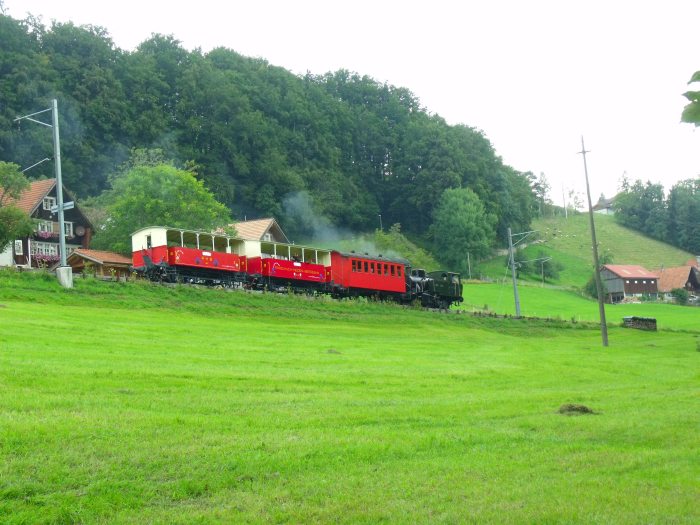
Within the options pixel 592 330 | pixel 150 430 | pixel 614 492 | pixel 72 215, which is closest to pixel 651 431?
pixel 614 492

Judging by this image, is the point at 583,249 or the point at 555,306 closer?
the point at 555,306

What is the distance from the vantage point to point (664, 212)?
14162cm

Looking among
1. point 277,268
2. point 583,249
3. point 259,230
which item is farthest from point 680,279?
point 277,268

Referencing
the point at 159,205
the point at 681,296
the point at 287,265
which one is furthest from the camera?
the point at 681,296

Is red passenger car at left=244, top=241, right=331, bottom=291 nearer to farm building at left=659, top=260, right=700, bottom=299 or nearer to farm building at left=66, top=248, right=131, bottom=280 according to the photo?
farm building at left=66, top=248, right=131, bottom=280

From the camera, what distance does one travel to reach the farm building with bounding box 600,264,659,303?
103438 millimetres

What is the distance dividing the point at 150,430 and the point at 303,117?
98.8 meters

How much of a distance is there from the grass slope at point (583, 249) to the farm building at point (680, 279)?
9.59m

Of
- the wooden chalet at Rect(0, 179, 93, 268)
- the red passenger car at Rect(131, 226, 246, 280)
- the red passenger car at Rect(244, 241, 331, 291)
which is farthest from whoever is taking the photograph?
the wooden chalet at Rect(0, 179, 93, 268)

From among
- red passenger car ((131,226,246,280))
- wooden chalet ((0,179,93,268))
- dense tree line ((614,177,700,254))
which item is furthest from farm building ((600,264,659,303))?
red passenger car ((131,226,246,280))

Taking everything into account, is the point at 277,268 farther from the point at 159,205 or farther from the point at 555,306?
the point at 555,306

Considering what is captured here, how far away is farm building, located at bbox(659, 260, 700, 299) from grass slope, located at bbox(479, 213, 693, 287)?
9.59 metres

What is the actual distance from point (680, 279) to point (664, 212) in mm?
38381

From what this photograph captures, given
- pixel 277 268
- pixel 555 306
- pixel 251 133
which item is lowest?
pixel 555 306
